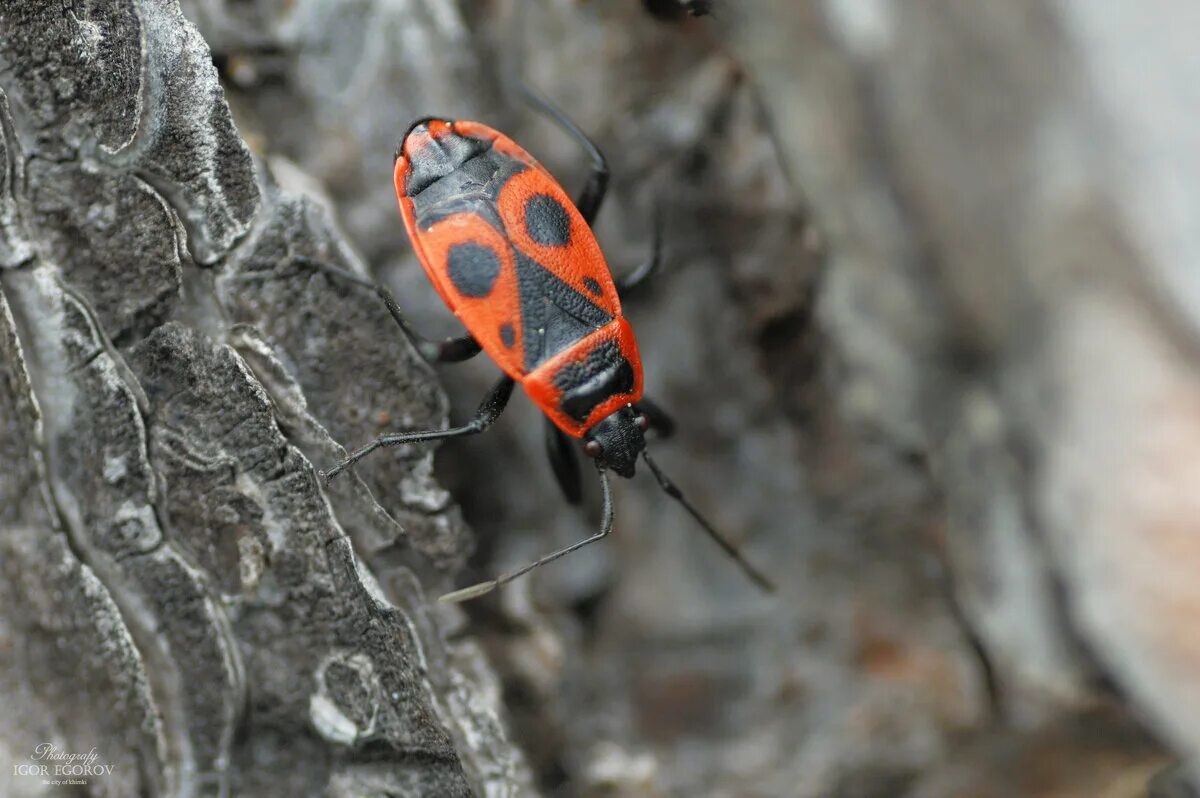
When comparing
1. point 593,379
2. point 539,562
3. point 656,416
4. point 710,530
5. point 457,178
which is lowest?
point 710,530

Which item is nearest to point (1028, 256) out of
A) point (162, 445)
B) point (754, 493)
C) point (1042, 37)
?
point (1042, 37)

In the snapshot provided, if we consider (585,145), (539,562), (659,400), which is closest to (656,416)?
(659,400)

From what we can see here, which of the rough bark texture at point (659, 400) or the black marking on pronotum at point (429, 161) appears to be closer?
the rough bark texture at point (659, 400)

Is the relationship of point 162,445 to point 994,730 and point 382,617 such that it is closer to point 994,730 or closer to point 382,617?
point 382,617

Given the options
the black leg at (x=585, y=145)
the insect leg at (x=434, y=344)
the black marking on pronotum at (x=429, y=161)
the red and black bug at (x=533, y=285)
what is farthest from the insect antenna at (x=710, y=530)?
the black marking on pronotum at (x=429, y=161)

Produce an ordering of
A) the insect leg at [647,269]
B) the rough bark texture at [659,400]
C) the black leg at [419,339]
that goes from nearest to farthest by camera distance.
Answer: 1. the rough bark texture at [659,400]
2. the black leg at [419,339]
3. the insect leg at [647,269]

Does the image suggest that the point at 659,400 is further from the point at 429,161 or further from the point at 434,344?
the point at 429,161

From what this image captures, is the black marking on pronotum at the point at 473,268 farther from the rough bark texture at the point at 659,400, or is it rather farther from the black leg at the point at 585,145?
the black leg at the point at 585,145
